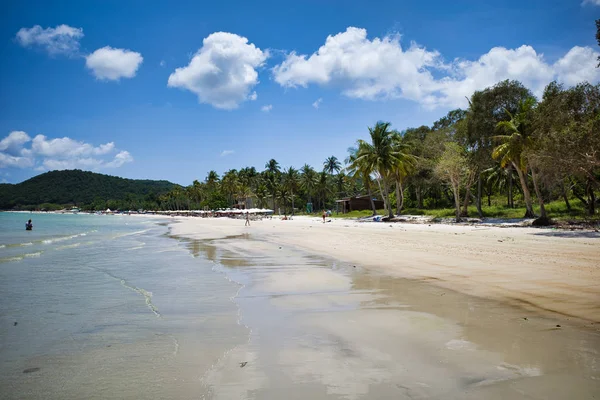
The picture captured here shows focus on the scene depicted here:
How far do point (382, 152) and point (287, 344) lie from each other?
40.2m

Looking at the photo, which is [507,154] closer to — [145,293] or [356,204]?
[145,293]

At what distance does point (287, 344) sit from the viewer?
521cm

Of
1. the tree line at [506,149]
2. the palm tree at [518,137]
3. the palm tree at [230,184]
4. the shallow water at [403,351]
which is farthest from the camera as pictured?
the palm tree at [230,184]

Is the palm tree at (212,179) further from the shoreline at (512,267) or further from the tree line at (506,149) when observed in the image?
the shoreline at (512,267)

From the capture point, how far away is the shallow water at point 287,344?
12.7 feet

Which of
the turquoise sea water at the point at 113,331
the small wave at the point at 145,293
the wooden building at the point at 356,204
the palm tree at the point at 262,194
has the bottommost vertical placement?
the small wave at the point at 145,293

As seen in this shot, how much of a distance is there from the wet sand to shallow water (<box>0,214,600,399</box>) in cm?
2

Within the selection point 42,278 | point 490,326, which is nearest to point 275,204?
point 42,278

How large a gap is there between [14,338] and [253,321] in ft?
12.3

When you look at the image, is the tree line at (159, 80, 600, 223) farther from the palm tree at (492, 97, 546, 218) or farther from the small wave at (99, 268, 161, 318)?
the small wave at (99, 268, 161, 318)

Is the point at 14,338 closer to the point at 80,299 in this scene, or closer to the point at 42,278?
the point at 80,299

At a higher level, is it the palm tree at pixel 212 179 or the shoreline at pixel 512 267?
the palm tree at pixel 212 179

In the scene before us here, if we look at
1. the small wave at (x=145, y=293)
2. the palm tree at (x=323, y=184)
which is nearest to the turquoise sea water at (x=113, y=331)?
the small wave at (x=145, y=293)

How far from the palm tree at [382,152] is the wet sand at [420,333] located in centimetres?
3170
